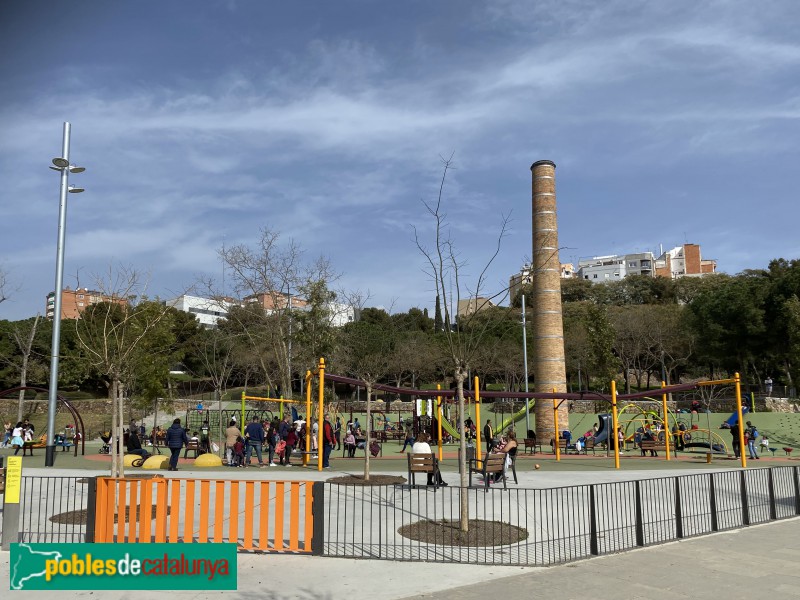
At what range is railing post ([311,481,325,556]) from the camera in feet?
27.7

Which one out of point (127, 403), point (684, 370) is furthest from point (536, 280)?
point (684, 370)

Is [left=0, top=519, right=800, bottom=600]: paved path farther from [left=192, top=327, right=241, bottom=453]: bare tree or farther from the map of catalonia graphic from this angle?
[left=192, top=327, right=241, bottom=453]: bare tree

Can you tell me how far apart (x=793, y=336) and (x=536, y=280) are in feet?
52.8

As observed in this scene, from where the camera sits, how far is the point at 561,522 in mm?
10758

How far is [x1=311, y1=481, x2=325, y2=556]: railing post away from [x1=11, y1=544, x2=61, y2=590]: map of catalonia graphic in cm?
288

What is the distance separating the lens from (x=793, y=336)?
3997 centimetres

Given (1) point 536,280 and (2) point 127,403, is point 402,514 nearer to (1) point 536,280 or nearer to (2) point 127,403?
(1) point 536,280

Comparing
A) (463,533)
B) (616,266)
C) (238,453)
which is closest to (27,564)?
(463,533)

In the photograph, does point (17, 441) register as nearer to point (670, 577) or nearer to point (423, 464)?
point (423, 464)

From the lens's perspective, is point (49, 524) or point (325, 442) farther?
point (325, 442)

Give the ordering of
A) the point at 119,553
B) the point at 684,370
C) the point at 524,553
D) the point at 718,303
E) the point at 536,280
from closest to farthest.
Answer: the point at 119,553 → the point at 524,553 → the point at 536,280 → the point at 718,303 → the point at 684,370

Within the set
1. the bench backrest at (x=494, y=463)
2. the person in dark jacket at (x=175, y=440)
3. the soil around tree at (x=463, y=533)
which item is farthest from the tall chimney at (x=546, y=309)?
the soil around tree at (x=463, y=533)

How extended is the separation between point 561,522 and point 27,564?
24.5 feet

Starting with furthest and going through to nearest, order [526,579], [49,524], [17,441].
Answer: [17,441] → [49,524] → [526,579]
